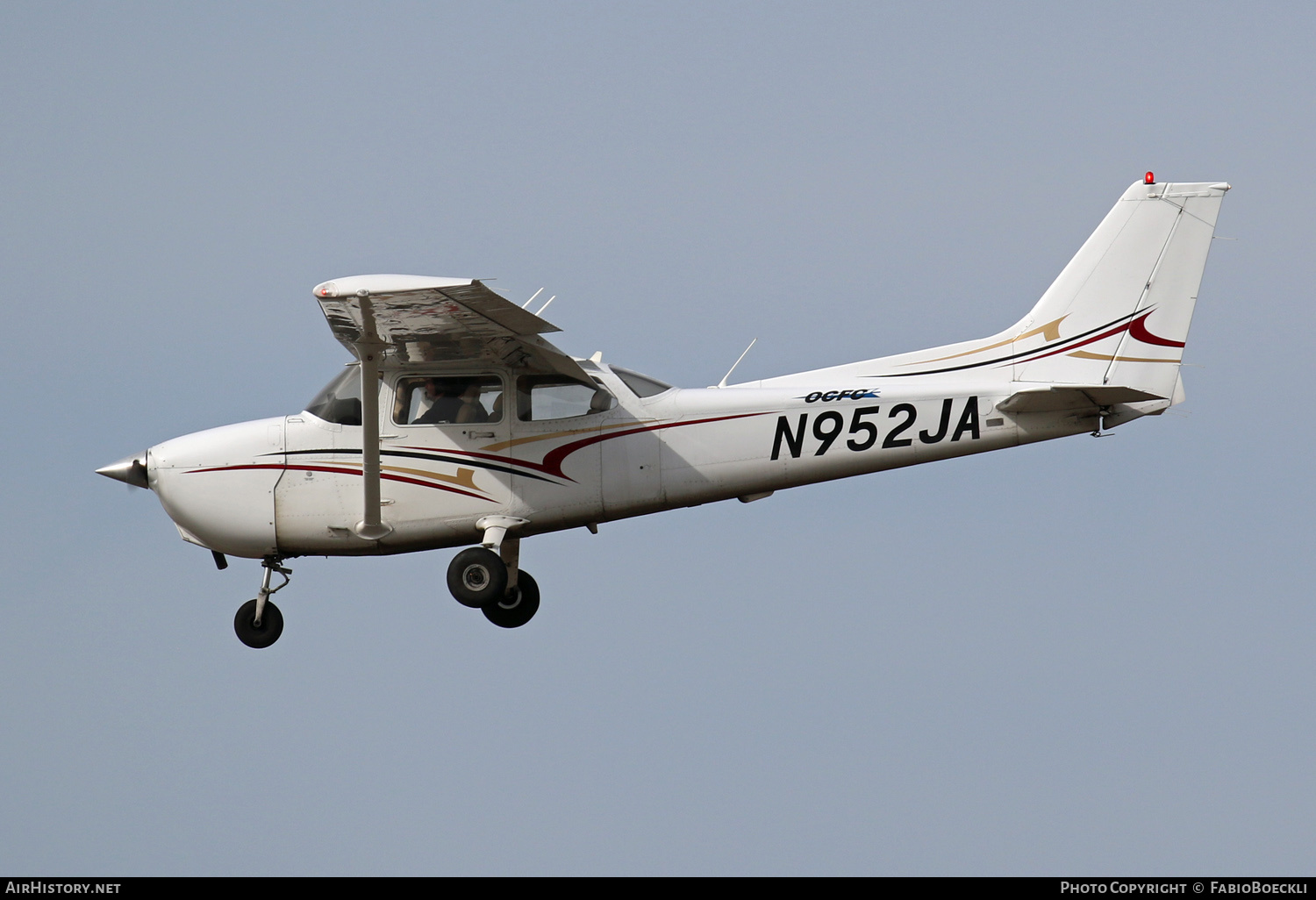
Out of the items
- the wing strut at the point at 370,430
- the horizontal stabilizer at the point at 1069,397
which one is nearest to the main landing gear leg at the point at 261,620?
the wing strut at the point at 370,430

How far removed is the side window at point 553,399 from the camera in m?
16.9

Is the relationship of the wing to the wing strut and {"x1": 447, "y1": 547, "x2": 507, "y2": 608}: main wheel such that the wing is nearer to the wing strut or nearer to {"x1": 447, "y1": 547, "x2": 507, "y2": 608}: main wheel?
the wing strut

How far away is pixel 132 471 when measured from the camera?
17.5 meters

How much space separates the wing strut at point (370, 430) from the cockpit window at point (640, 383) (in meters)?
2.30

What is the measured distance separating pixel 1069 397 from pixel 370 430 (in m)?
6.43

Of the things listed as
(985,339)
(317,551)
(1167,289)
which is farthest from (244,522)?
(1167,289)

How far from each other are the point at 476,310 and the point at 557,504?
2345 millimetres

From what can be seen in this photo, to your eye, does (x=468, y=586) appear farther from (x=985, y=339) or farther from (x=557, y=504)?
(x=985, y=339)

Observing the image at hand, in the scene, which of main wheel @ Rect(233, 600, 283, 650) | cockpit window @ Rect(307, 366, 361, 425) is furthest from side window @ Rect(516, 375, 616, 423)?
main wheel @ Rect(233, 600, 283, 650)

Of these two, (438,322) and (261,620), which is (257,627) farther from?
(438,322)

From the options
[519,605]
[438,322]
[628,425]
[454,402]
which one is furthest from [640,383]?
[519,605]

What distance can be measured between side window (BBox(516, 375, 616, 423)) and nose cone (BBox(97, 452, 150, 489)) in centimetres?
379

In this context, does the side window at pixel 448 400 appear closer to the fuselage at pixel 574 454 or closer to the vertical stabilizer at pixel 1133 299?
the fuselage at pixel 574 454

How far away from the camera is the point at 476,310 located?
15406mm
